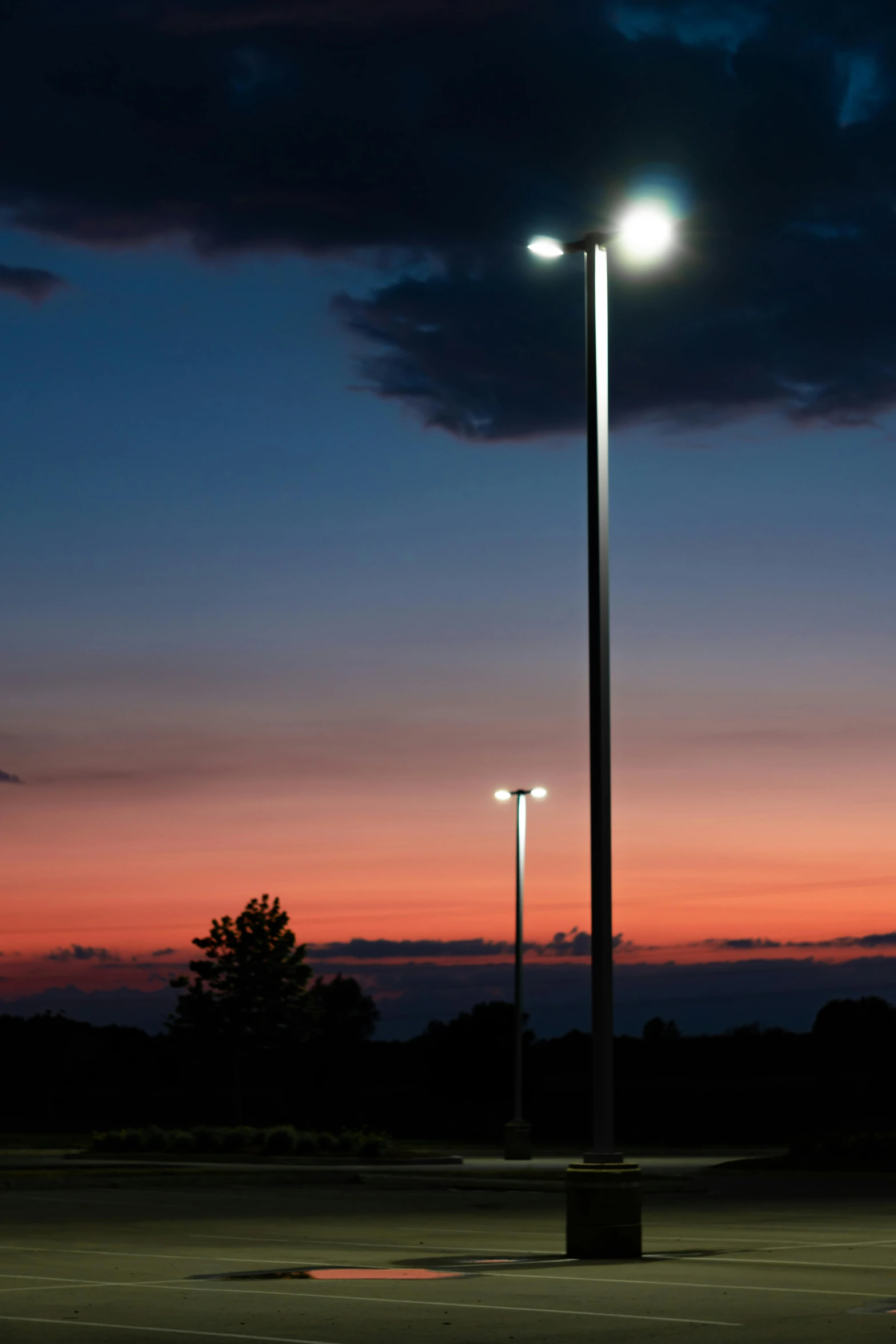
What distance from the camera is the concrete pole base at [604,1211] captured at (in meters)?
16.5

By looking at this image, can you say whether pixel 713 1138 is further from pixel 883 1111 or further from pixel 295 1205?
pixel 295 1205

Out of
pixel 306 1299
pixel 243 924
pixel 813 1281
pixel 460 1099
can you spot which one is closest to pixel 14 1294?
pixel 306 1299

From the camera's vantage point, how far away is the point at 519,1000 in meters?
43.3

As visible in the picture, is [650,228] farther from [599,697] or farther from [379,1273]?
[379,1273]

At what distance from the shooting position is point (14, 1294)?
1435 cm

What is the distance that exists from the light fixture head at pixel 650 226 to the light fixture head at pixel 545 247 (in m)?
0.86

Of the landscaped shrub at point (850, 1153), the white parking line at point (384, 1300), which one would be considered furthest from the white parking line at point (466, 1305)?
the landscaped shrub at point (850, 1153)

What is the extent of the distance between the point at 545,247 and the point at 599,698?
4.59 metres

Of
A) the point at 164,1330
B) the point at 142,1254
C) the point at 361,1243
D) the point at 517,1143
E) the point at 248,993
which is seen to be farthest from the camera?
the point at 248,993

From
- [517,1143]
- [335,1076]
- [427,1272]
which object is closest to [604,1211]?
[427,1272]

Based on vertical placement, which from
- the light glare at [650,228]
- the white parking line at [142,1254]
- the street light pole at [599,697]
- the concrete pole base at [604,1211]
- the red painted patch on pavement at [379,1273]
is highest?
the light glare at [650,228]

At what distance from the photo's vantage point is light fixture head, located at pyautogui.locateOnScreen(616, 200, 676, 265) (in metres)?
17.3

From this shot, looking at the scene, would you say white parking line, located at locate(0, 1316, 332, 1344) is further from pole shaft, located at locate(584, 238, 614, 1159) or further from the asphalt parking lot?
pole shaft, located at locate(584, 238, 614, 1159)

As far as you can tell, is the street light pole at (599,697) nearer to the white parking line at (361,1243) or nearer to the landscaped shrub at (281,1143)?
the white parking line at (361,1243)
